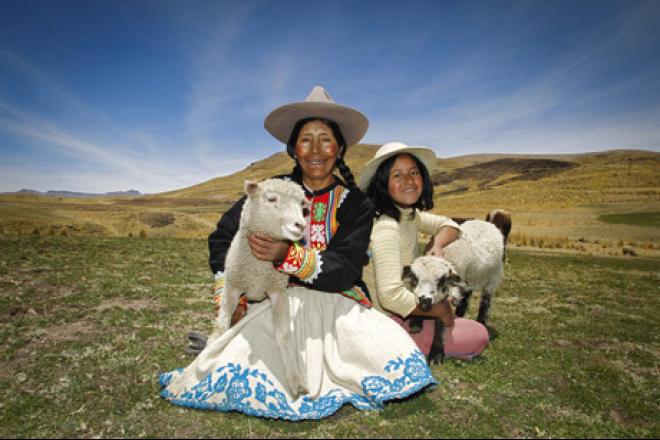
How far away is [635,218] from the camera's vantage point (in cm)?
3881

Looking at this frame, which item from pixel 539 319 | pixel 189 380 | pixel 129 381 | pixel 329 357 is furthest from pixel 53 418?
pixel 539 319

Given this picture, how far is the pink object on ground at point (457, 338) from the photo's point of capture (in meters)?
4.73

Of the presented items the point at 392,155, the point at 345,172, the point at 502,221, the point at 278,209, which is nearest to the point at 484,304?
the point at 502,221

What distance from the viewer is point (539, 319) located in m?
7.27

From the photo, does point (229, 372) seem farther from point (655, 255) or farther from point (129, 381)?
point (655, 255)

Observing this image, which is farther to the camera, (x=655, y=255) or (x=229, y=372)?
(x=655, y=255)

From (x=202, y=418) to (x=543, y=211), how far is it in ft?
185

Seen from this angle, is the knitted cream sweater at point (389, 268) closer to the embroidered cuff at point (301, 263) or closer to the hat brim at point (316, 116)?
the embroidered cuff at point (301, 263)

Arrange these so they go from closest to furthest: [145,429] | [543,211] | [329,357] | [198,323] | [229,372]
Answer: [145,429] < [229,372] < [329,357] < [198,323] < [543,211]

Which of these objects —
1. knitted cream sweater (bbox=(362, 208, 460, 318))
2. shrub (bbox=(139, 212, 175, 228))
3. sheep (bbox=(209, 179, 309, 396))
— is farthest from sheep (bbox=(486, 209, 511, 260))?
shrub (bbox=(139, 212, 175, 228))

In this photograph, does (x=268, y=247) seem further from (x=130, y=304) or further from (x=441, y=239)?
(x=130, y=304)

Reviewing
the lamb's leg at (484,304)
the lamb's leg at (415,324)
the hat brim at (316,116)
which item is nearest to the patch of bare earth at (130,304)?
the hat brim at (316,116)

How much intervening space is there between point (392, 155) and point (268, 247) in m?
2.17

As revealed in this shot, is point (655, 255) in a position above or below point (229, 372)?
below
